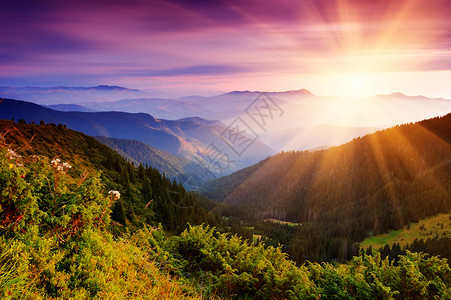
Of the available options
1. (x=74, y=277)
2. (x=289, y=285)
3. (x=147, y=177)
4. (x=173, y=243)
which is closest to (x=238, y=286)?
(x=289, y=285)

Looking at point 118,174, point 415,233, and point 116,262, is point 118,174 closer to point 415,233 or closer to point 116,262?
point 116,262

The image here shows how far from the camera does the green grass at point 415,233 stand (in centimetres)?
15125

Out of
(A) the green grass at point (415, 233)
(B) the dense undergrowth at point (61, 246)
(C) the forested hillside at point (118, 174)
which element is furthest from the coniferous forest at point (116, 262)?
(A) the green grass at point (415, 233)

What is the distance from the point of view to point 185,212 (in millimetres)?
85500

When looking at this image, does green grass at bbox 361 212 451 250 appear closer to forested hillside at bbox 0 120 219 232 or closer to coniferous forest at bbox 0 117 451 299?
forested hillside at bbox 0 120 219 232

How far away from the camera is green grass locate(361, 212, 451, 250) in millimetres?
151250

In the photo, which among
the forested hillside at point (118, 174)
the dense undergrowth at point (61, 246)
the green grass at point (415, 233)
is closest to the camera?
the dense undergrowth at point (61, 246)

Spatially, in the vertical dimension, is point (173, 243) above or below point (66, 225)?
Result: below

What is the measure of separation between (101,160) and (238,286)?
90399 millimetres

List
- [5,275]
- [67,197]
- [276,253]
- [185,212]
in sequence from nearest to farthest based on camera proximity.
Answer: [5,275] → [67,197] → [276,253] → [185,212]

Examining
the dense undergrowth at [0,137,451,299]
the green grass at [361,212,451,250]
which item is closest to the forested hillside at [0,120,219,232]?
the dense undergrowth at [0,137,451,299]

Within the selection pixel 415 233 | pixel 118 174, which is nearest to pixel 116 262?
pixel 118 174

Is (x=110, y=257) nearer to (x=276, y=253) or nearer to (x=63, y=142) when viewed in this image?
(x=276, y=253)

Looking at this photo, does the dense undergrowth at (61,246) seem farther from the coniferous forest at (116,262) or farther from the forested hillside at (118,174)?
A: the forested hillside at (118,174)
